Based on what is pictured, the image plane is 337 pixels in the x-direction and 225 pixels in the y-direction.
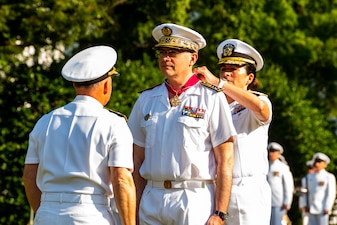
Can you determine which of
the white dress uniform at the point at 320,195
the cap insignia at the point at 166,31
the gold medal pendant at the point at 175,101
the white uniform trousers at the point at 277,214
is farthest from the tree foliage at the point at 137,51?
the gold medal pendant at the point at 175,101

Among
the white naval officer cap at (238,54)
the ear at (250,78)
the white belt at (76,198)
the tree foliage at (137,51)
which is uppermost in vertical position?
the tree foliage at (137,51)

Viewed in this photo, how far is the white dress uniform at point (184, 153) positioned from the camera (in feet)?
28.3

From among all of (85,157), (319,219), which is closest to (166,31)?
(85,157)

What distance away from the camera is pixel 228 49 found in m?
9.85

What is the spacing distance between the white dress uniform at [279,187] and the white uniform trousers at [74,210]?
14535mm

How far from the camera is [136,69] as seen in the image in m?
24.3

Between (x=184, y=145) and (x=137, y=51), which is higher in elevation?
(x=137, y=51)

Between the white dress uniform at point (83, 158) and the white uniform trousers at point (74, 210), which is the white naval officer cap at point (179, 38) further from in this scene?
the white uniform trousers at point (74, 210)

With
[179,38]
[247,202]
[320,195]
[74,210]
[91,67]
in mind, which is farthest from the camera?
[320,195]

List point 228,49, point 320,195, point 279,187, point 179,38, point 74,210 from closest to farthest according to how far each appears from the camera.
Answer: point 74,210, point 179,38, point 228,49, point 279,187, point 320,195

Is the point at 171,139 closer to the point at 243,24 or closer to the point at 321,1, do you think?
the point at 243,24

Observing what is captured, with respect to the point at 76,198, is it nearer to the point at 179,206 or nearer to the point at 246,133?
the point at 179,206

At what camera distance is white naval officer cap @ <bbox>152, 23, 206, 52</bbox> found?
29.1ft

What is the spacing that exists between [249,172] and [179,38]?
1.28 meters
